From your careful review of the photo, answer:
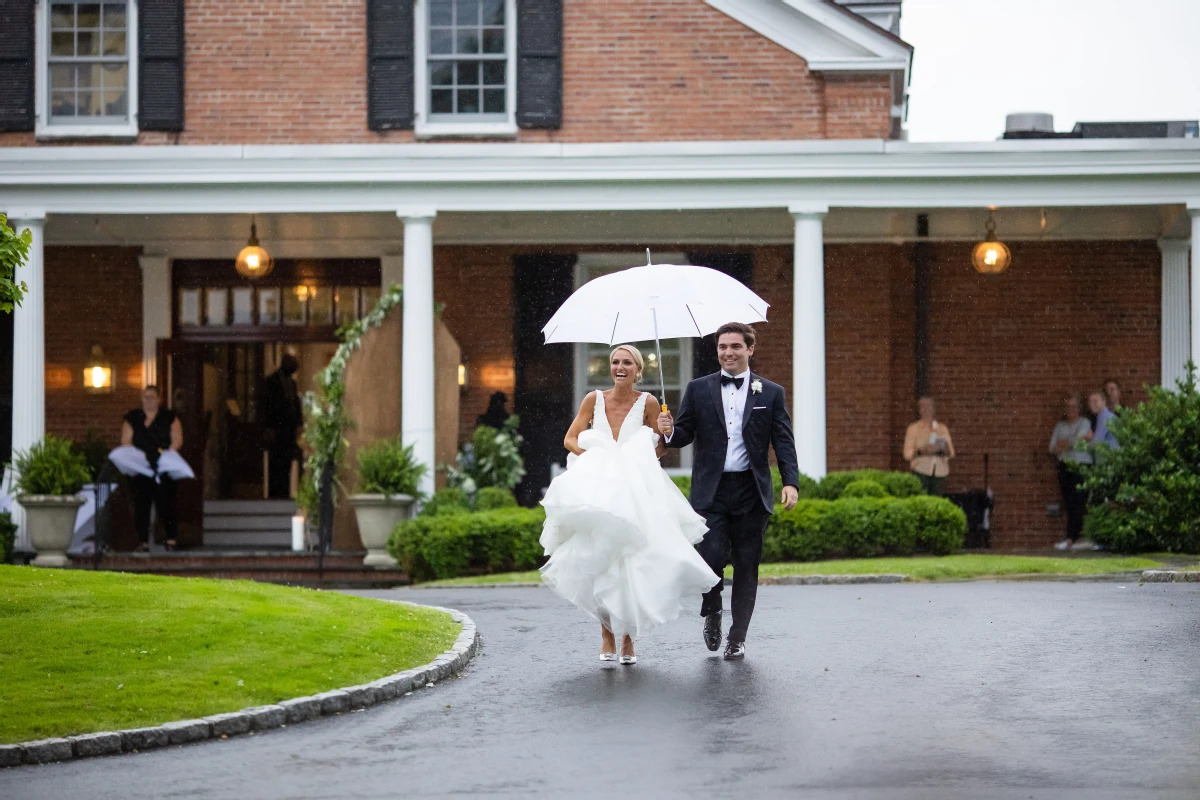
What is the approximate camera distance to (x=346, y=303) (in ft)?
69.2

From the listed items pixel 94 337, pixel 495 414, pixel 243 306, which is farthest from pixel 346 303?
pixel 94 337

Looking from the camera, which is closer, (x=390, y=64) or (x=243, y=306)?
(x=390, y=64)

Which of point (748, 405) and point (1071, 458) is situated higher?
point (748, 405)

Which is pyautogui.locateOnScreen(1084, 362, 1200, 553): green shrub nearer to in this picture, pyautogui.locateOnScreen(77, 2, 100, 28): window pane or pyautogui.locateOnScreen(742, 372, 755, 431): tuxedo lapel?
pyautogui.locateOnScreen(742, 372, 755, 431): tuxedo lapel

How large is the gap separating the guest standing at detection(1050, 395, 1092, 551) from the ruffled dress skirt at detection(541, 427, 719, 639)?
11.6 m

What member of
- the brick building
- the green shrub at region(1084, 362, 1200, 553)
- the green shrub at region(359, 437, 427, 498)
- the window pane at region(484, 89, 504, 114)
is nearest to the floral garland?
the green shrub at region(359, 437, 427, 498)

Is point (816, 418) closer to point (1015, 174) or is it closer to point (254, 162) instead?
point (1015, 174)

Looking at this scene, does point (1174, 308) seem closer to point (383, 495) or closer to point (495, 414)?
point (495, 414)

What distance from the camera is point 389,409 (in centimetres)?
1877

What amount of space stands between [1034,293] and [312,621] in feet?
43.3

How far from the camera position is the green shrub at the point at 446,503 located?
56.9 ft

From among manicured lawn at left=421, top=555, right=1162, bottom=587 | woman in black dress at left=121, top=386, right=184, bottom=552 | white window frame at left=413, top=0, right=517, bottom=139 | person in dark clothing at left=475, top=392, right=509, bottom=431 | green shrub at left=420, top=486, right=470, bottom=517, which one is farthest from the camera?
person in dark clothing at left=475, top=392, right=509, bottom=431

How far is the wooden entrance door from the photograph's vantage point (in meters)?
20.2

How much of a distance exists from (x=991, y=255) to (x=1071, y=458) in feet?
8.68
